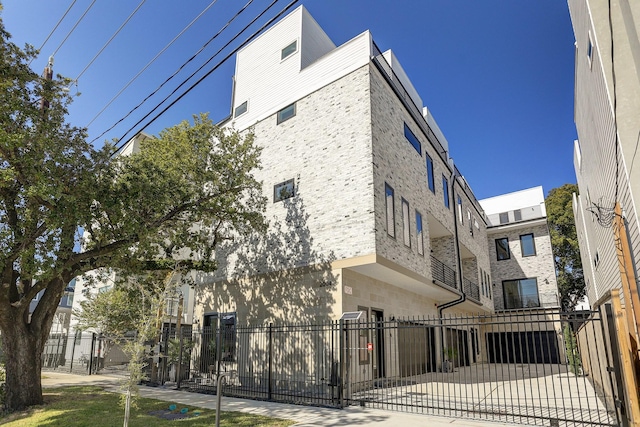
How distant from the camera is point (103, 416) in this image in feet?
27.5

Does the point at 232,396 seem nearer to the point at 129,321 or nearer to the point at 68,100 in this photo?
the point at 68,100

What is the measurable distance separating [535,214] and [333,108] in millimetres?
27503

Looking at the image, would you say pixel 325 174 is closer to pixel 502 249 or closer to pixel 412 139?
pixel 412 139

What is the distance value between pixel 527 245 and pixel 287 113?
23.2 metres

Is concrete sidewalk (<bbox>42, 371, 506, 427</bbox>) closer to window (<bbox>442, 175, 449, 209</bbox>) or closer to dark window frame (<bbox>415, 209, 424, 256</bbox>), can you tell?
dark window frame (<bbox>415, 209, 424, 256</bbox>)

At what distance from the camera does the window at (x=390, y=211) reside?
13352 mm

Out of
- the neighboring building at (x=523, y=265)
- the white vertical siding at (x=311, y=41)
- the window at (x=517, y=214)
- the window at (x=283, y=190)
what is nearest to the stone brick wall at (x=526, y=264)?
the neighboring building at (x=523, y=265)

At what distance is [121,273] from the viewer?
12.2m

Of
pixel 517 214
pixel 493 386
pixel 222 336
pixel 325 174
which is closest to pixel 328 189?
pixel 325 174

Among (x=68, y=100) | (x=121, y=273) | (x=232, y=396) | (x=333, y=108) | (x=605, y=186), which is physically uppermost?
(x=333, y=108)

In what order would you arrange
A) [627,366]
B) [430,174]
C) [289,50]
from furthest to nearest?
1. [430,174]
2. [289,50]
3. [627,366]

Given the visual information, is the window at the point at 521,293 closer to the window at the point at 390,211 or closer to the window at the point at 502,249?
the window at the point at 502,249

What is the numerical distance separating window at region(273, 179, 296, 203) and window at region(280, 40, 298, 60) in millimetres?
5636

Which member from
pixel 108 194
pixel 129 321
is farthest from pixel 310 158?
pixel 129 321
